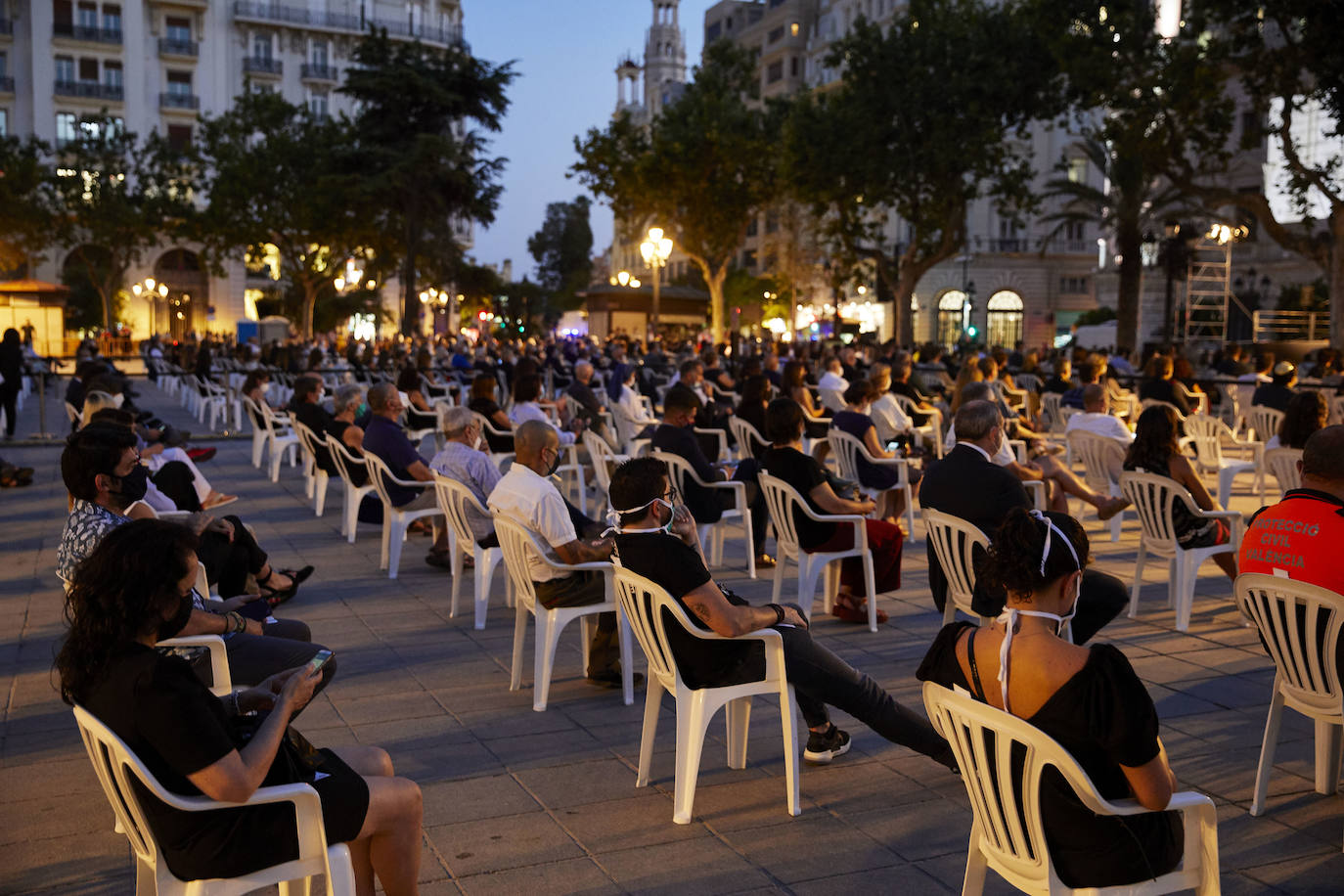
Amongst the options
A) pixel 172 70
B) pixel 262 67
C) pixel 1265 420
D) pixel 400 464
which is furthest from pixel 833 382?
pixel 262 67

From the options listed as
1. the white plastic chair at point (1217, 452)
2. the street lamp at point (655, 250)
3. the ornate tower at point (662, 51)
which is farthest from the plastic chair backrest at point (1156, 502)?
the ornate tower at point (662, 51)

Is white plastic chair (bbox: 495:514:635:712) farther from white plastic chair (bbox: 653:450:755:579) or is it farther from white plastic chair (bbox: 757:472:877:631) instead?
white plastic chair (bbox: 653:450:755:579)

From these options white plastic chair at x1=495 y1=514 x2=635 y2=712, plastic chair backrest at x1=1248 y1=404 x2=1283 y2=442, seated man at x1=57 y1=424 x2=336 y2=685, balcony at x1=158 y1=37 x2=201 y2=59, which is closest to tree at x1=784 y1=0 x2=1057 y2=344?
plastic chair backrest at x1=1248 y1=404 x2=1283 y2=442

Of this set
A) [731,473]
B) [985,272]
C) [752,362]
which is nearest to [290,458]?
[752,362]

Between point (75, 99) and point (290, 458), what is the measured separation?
153 feet

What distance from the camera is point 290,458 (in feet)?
50.2

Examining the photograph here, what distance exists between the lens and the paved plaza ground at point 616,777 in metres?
3.78

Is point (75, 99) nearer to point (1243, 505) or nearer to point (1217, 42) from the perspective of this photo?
point (1217, 42)

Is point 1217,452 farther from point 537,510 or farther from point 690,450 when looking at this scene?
point 537,510

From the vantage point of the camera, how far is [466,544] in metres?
7.15

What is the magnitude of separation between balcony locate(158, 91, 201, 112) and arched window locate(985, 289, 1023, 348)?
37.5 m

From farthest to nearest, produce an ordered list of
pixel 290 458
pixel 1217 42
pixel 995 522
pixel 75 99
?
pixel 75 99, pixel 1217 42, pixel 290 458, pixel 995 522

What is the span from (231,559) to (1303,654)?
491 cm

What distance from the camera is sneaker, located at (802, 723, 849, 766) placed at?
15.4ft
